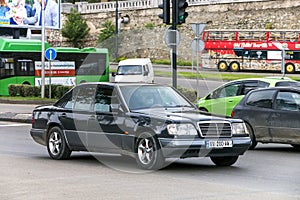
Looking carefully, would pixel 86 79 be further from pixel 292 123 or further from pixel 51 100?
pixel 292 123

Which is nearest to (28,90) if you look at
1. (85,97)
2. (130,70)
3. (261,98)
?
(130,70)

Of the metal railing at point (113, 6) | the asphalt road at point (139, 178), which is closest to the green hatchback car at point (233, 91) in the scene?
the asphalt road at point (139, 178)

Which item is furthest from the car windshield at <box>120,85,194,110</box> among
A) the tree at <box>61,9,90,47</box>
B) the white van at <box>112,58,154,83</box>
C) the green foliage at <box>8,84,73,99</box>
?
the tree at <box>61,9,90,47</box>

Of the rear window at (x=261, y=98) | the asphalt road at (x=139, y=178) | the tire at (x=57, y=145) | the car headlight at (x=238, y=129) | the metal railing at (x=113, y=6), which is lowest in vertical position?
the asphalt road at (x=139, y=178)

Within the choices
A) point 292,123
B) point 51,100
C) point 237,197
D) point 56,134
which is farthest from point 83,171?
point 51,100

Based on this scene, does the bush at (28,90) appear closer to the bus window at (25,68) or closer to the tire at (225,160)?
the bus window at (25,68)

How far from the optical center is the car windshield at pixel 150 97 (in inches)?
498

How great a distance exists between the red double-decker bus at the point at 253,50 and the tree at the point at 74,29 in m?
17.5

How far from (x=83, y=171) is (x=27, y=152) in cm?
358

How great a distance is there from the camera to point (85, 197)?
9320 mm

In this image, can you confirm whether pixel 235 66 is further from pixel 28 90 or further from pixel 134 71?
pixel 28 90

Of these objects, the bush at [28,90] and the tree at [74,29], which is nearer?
the bush at [28,90]

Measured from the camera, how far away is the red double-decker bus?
6138cm

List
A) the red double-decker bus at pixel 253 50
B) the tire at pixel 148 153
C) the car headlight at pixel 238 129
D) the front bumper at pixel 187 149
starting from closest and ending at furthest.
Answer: the front bumper at pixel 187 149 < the tire at pixel 148 153 < the car headlight at pixel 238 129 < the red double-decker bus at pixel 253 50
